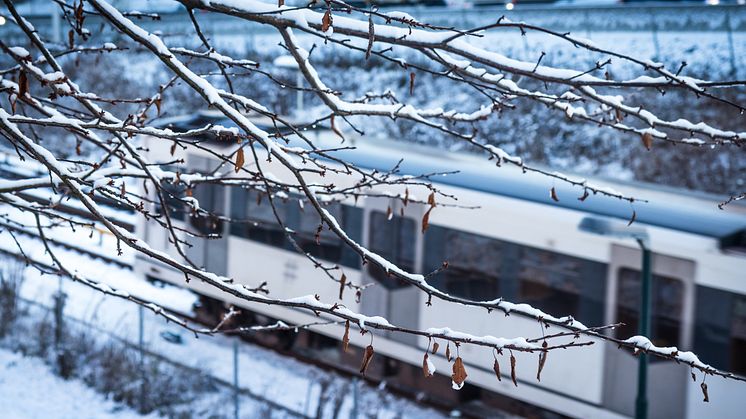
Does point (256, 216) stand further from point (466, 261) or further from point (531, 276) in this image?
point (531, 276)

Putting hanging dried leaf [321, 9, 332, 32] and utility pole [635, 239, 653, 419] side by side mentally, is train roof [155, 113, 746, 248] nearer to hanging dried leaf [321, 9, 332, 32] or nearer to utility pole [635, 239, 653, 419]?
utility pole [635, 239, 653, 419]

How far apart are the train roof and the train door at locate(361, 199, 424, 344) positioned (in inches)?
23.2

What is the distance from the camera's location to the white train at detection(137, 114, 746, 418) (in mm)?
8859

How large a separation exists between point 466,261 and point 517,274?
73 cm

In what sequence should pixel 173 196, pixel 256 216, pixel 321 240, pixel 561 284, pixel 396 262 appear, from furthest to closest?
1. pixel 256 216
2. pixel 321 240
3. pixel 396 262
4. pixel 561 284
5. pixel 173 196

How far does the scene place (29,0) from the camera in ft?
129

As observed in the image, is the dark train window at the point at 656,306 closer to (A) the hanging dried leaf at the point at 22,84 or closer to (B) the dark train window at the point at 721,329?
(B) the dark train window at the point at 721,329

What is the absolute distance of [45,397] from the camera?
389 inches

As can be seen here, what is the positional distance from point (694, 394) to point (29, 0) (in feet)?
120

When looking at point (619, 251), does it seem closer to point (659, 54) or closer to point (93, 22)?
point (659, 54)

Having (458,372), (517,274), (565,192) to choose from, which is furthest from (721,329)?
(458,372)

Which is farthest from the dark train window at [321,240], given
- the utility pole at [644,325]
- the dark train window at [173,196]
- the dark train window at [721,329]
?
the dark train window at [721,329]

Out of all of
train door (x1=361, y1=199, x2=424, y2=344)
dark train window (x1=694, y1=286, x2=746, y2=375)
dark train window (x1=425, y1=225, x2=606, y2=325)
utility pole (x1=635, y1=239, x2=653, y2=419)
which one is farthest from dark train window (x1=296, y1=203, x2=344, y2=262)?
dark train window (x1=694, y1=286, x2=746, y2=375)

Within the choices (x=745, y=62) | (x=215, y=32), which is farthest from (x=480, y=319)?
(x=215, y=32)
